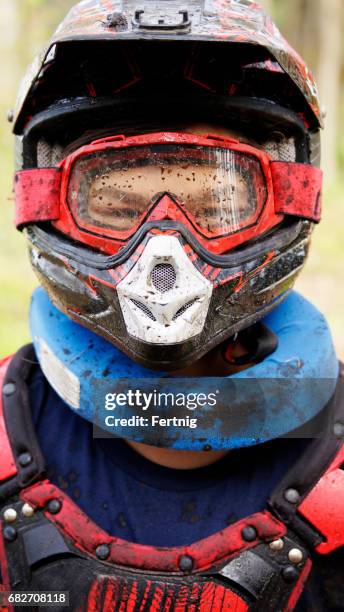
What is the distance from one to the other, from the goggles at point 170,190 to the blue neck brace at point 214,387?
36 cm

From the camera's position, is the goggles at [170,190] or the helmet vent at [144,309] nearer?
the helmet vent at [144,309]

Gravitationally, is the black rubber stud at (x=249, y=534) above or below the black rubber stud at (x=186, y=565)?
above

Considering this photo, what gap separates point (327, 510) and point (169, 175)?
3.52ft

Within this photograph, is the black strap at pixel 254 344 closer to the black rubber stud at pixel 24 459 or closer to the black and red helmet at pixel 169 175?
the black and red helmet at pixel 169 175

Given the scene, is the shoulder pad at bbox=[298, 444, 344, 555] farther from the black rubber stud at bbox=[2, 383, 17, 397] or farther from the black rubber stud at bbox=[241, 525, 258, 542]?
the black rubber stud at bbox=[2, 383, 17, 397]

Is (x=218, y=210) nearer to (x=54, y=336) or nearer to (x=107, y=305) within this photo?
(x=107, y=305)

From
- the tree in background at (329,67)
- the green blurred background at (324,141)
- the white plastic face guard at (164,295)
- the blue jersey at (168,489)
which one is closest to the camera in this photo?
the white plastic face guard at (164,295)

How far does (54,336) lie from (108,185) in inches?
21.3

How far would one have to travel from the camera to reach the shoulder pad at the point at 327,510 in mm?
2221

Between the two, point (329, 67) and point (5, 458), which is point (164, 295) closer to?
point (5, 458)

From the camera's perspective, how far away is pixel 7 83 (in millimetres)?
14883

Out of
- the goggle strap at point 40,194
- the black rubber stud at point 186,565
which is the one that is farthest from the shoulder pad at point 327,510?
the goggle strap at point 40,194

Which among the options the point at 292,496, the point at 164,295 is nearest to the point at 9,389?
the point at 164,295

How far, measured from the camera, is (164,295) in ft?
7.20
